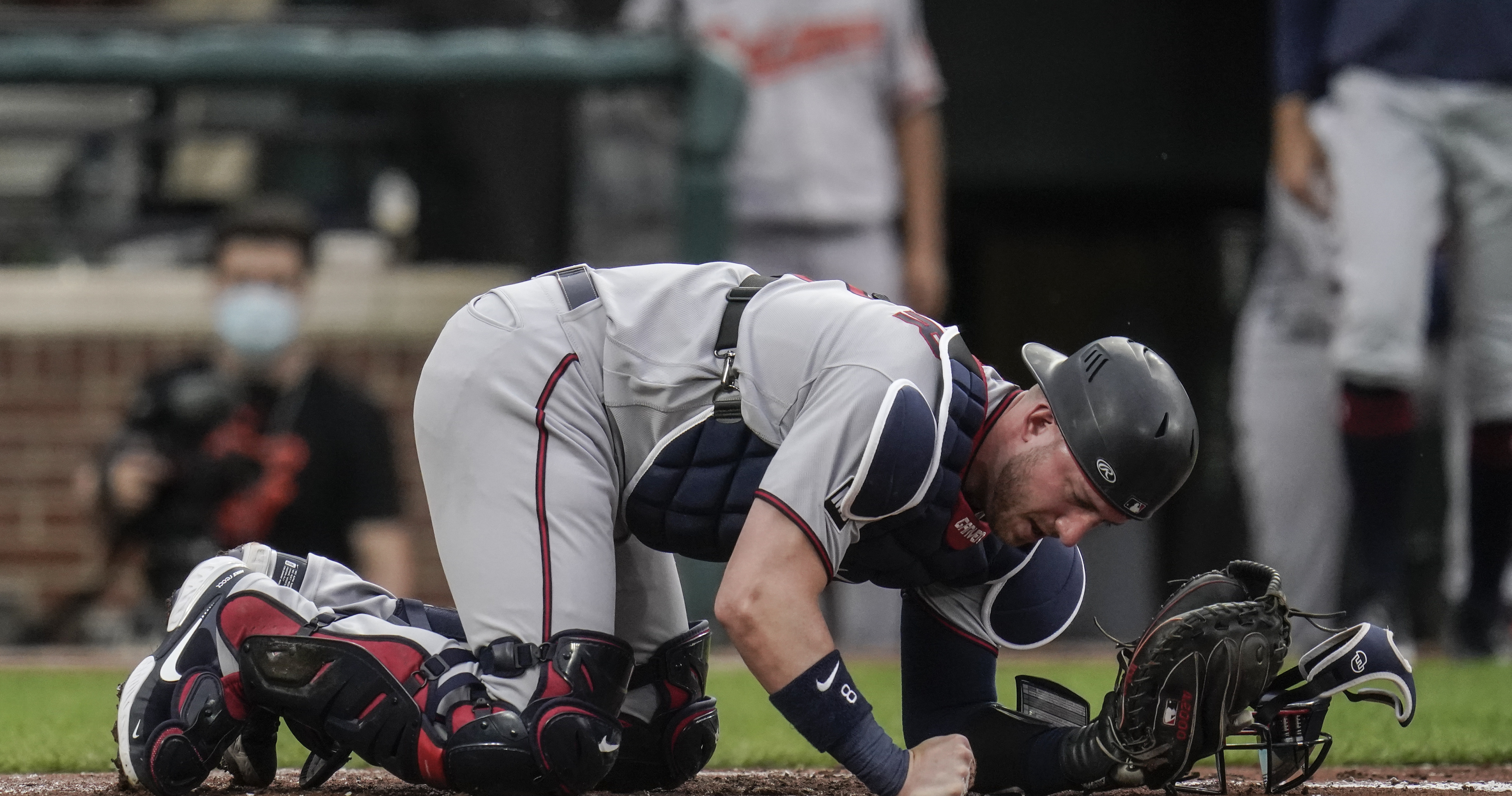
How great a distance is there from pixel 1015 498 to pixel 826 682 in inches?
18.2

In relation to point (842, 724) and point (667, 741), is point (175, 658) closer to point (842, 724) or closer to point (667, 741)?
point (667, 741)

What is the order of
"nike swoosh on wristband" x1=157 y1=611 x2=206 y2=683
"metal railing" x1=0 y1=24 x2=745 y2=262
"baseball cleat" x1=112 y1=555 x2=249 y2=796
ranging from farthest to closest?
1. "metal railing" x1=0 y1=24 x2=745 y2=262
2. "nike swoosh on wristband" x1=157 y1=611 x2=206 y2=683
3. "baseball cleat" x1=112 y1=555 x2=249 y2=796

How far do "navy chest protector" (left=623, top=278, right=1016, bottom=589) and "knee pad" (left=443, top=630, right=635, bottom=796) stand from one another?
0.25 m

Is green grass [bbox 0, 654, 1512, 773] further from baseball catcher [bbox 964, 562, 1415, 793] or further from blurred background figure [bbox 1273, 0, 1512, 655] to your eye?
blurred background figure [bbox 1273, 0, 1512, 655]

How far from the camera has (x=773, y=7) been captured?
253 inches

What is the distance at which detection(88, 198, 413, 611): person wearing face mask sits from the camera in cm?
595

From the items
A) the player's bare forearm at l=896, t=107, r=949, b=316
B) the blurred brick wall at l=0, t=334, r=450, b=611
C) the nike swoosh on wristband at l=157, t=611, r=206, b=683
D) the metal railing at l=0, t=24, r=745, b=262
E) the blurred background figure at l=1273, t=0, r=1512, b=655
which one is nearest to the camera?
the nike swoosh on wristband at l=157, t=611, r=206, b=683

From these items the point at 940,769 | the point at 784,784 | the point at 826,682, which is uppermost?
the point at 826,682

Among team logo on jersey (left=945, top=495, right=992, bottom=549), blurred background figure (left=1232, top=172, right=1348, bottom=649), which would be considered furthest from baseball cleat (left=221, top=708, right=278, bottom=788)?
blurred background figure (left=1232, top=172, right=1348, bottom=649)

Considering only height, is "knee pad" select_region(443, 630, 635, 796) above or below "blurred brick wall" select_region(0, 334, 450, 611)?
above

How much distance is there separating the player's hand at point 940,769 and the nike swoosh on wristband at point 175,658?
1.23m

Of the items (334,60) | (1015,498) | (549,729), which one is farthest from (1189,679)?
(334,60)

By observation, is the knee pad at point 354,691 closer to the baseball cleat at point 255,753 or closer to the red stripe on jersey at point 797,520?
the baseball cleat at point 255,753

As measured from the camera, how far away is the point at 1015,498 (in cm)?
313
